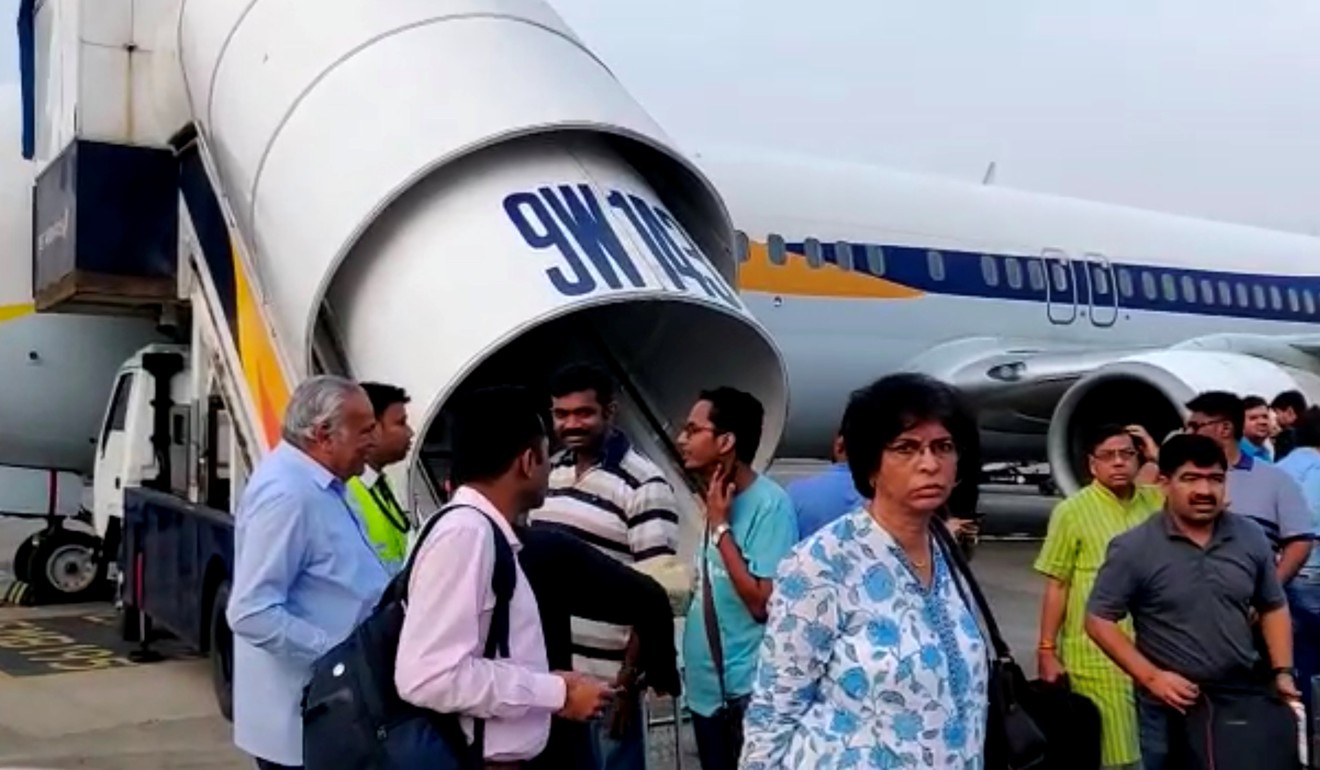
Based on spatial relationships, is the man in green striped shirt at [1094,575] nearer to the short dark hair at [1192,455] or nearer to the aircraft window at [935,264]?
the short dark hair at [1192,455]

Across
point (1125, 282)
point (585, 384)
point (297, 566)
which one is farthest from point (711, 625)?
point (1125, 282)

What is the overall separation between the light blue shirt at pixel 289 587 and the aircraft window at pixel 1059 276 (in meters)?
11.1

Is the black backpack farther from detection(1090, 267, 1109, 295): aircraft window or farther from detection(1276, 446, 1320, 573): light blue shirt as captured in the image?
detection(1090, 267, 1109, 295): aircraft window

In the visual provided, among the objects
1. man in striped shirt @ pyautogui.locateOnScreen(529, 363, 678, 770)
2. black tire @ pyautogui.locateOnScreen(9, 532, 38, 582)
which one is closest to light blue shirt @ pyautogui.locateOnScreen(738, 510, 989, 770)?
man in striped shirt @ pyautogui.locateOnScreen(529, 363, 678, 770)

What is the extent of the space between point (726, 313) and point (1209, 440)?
2085 millimetres

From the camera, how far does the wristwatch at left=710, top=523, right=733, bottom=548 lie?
3.97 metres

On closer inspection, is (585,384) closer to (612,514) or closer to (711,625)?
(612,514)

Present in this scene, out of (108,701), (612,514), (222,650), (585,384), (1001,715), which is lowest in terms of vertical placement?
(108,701)

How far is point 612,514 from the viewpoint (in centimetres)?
398

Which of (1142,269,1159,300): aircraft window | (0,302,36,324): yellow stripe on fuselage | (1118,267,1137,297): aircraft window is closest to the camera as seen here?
(0,302,36,324): yellow stripe on fuselage

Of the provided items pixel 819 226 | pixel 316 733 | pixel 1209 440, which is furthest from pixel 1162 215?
pixel 316 733

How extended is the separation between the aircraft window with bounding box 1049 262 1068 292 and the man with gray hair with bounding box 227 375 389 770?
11.0 meters

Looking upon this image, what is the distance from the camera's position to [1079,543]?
15.9ft

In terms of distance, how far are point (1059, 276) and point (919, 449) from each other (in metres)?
11.9
